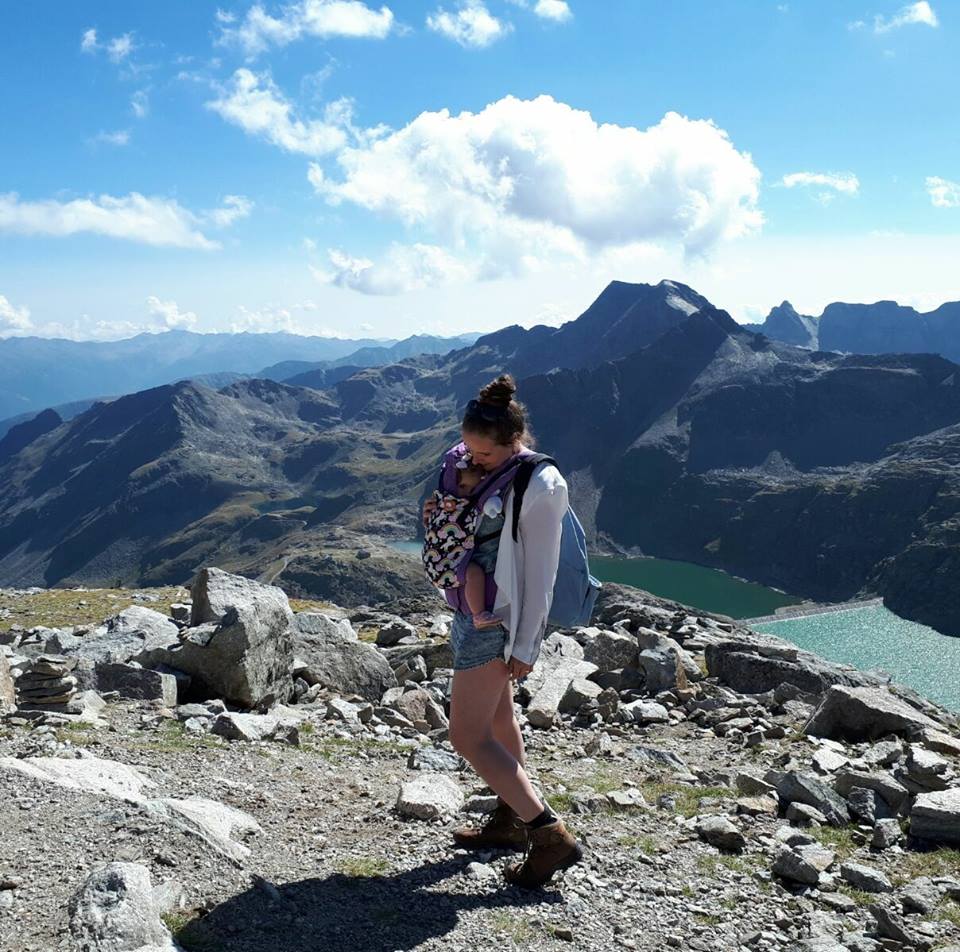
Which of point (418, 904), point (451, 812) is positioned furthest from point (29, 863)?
point (451, 812)

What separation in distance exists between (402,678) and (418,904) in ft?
37.9

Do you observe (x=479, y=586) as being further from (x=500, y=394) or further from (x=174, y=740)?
(x=174, y=740)

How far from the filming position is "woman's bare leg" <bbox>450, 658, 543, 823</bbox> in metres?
6.35

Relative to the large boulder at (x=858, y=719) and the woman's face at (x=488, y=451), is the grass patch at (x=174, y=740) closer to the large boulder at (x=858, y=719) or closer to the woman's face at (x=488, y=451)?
the woman's face at (x=488, y=451)

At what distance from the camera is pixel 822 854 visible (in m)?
7.66

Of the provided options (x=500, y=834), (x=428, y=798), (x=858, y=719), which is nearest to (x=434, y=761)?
(x=428, y=798)

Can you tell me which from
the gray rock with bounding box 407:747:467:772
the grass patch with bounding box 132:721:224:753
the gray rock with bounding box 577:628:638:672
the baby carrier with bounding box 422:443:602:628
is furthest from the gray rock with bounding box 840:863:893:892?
the gray rock with bounding box 577:628:638:672

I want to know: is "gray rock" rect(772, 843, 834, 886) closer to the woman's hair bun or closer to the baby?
the baby

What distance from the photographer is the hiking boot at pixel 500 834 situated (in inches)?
281

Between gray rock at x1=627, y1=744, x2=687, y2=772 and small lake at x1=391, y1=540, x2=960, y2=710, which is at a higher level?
gray rock at x1=627, y1=744, x2=687, y2=772

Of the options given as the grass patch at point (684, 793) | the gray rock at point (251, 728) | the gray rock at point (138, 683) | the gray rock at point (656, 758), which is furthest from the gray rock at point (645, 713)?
the gray rock at point (138, 683)

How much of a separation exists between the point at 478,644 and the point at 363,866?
89.2 inches

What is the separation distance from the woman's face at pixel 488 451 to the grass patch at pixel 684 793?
509 cm

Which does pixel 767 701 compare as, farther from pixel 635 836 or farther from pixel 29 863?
pixel 29 863
